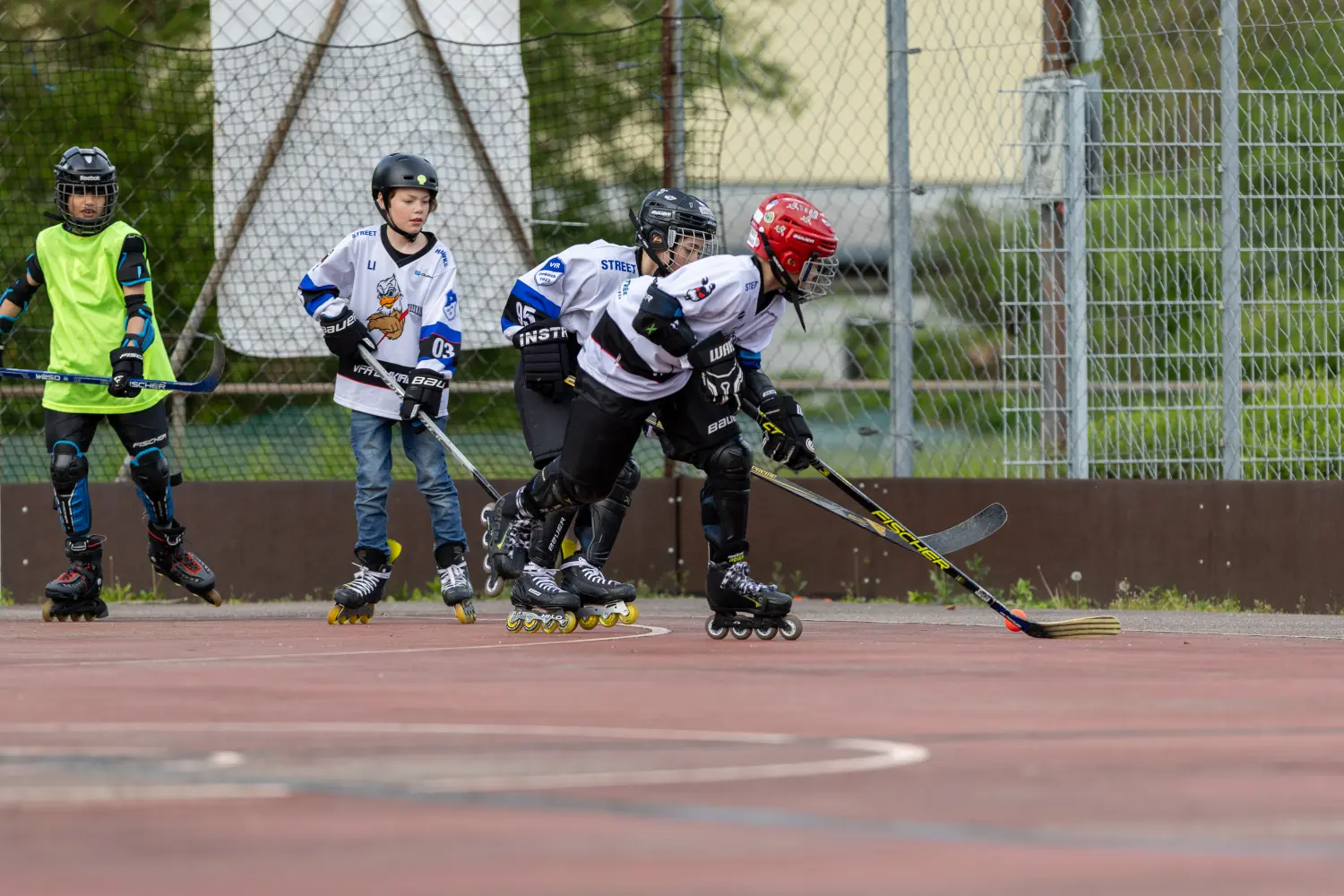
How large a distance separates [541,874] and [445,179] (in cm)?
842

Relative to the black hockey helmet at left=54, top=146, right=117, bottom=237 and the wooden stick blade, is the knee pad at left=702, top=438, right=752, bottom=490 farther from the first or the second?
the black hockey helmet at left=54, top=146, right=117, bottom=237

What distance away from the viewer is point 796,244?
24.0 ft

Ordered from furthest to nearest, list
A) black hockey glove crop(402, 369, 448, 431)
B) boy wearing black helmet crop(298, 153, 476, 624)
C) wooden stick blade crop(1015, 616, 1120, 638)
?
boy wearing black helmet crop(298, 153, 476, 624) → black hockey glove crop(402, 369, 448, 431) → wooden stick blade crop(1015, 616, 1120, 638)

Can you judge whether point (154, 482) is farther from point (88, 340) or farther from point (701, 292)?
point (701, 292)

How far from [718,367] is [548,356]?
1190mm

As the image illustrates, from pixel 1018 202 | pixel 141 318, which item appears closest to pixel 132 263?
pixel 141 318

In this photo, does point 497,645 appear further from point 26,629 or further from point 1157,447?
point 1157,447

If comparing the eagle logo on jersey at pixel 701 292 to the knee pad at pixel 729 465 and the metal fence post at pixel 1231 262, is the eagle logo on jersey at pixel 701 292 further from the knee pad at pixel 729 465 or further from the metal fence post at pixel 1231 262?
the metal fence post at pixel 1231 262

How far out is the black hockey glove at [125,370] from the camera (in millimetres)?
8930

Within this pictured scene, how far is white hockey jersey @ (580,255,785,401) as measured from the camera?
729cm

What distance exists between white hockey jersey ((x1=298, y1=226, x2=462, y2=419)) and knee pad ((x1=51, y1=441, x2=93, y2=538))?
4.06 feet

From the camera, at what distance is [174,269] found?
1119 centimetres

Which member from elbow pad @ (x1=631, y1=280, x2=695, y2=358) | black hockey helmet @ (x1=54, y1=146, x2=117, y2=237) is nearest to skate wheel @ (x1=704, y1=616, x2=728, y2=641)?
elbow pad @ (x1=631, y1=280, x2=695, y2=358)

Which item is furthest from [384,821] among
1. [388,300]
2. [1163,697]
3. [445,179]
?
[445,179]
